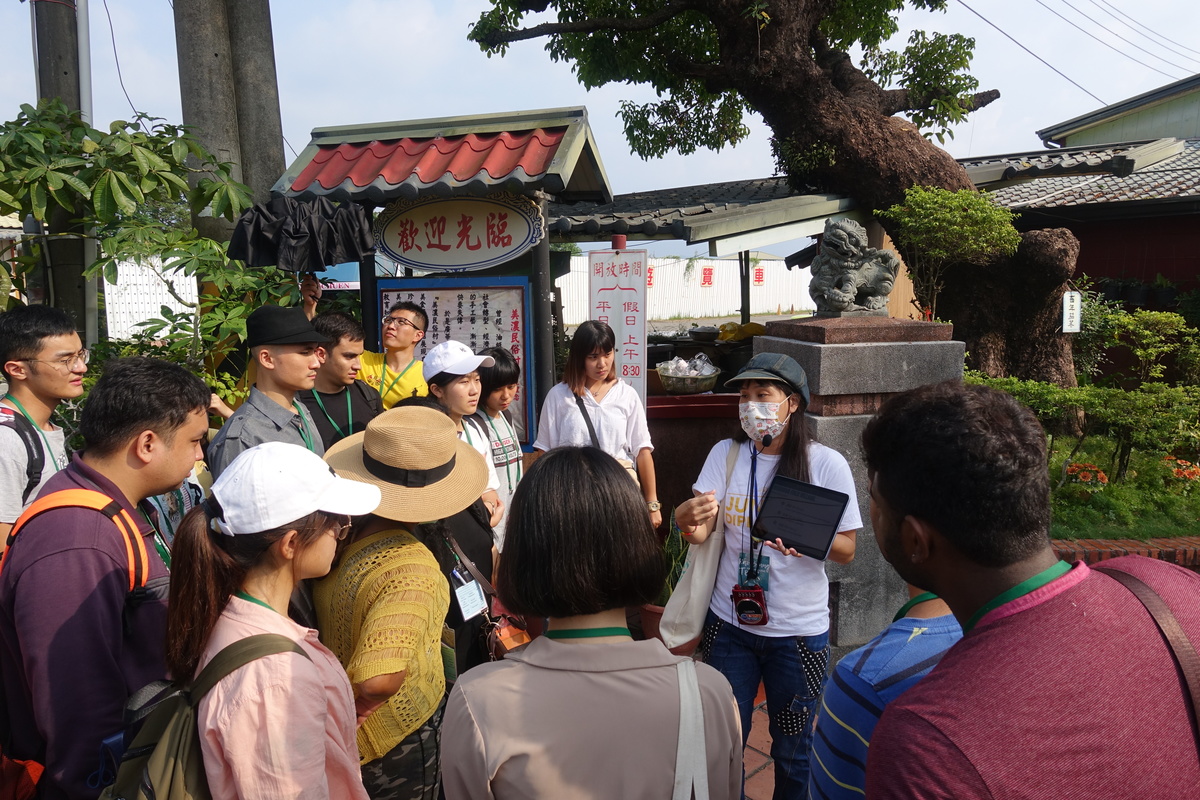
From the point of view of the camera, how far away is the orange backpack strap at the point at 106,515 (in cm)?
195

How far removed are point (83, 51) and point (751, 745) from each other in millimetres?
7981

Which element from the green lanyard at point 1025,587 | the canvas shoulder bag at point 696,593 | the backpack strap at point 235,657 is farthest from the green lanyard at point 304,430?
the green lanyard at point 1025,587

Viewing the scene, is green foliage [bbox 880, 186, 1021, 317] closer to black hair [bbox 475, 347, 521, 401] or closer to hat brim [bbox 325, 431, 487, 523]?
black hair [bbox 475, 347, 521, 401]

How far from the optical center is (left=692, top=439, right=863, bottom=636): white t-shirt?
2744 millimetres

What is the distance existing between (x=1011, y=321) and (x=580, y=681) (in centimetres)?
971

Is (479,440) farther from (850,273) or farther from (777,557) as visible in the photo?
(850,273)

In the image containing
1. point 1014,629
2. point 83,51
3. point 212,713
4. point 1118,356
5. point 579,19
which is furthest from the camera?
point 1118,356

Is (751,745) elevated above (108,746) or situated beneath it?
situated beneath

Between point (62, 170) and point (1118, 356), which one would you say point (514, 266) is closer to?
point (62, 170)

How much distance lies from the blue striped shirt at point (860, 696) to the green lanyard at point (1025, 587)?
0.80 feet

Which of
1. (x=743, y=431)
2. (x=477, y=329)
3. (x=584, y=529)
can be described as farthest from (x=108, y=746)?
(x=477, y=329)

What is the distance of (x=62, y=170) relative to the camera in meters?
4.93

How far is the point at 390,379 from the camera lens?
491cm

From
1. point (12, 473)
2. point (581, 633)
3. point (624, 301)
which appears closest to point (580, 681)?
point (581, 633)
